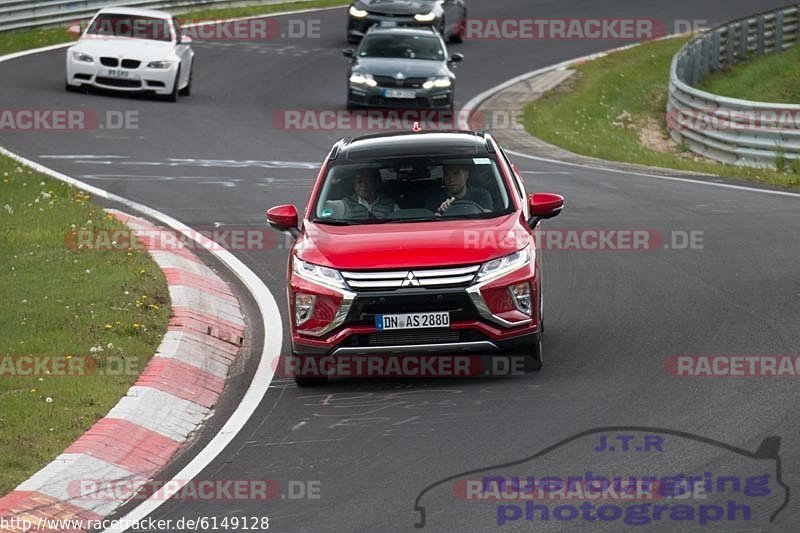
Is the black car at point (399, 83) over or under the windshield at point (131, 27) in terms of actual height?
under

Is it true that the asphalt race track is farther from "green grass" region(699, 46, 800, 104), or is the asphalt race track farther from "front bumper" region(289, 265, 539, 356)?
"green grass" region(699, 46, 800, 104)

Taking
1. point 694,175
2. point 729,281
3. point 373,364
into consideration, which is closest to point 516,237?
point 373,364

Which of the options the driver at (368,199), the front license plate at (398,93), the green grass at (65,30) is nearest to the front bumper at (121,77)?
the front license plate at (398,93)

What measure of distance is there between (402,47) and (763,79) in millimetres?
8076

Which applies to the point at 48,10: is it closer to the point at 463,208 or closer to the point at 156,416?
the point at 463,208

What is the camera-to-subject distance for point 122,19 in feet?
96.3

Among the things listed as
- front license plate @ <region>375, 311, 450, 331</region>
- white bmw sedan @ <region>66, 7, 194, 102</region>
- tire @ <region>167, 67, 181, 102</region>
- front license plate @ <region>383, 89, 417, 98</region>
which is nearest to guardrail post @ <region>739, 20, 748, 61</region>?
front license plate @ <region>383, 89, 417, 98</region>

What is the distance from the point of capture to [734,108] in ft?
82.9

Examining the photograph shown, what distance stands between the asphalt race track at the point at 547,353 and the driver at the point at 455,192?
1.23 m

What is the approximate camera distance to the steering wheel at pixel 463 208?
1134cm

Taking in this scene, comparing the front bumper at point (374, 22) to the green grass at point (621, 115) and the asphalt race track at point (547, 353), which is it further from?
the asphalt race track at point (547, 353)

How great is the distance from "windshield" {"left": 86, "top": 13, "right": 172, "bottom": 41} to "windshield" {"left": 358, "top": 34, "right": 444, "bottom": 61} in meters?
3.78

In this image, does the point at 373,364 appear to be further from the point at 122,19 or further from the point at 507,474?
the point at 122,19

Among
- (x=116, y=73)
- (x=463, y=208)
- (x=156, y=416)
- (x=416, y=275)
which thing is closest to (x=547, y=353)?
→ (x=463, y=208)
